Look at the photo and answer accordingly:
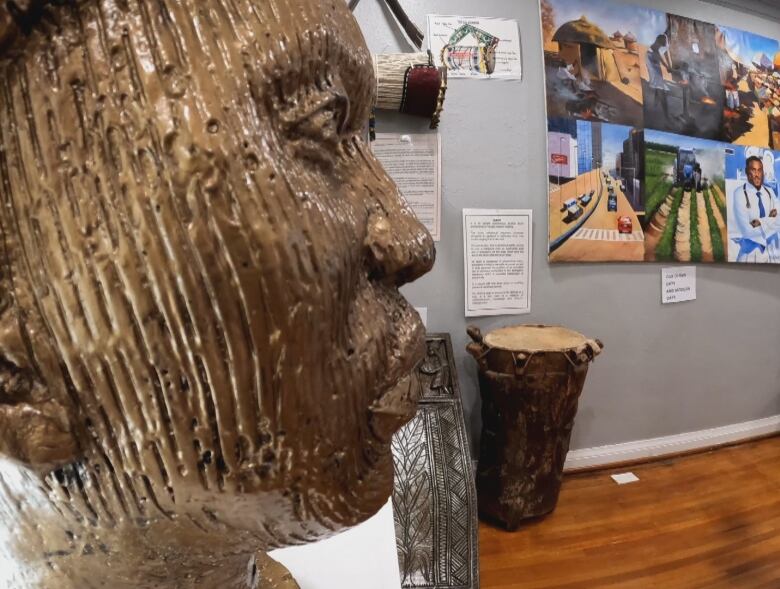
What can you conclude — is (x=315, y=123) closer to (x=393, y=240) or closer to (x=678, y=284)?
(x=393, y=240)

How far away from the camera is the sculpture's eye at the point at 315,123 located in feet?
1.19

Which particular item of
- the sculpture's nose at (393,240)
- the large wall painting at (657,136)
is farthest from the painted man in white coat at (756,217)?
the sculpture's nose at (393,240)

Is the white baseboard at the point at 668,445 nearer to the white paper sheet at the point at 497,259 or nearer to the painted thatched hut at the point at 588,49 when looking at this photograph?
the white paper sheet at the point at 497,259

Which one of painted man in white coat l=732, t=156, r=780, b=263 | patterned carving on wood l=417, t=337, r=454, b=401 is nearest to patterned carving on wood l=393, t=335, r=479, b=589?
patterned carving on wood l=417, t=337, r=454, b=401

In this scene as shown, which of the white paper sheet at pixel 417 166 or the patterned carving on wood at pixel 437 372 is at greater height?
the white paper sheet at pixel 417 166

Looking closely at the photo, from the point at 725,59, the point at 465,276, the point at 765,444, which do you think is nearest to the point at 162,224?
the point at 465,276

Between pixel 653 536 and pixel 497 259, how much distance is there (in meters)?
0.98

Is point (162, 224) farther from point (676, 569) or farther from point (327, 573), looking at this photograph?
point (676, 569)

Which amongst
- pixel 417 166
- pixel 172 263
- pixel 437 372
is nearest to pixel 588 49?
pixel 417 166

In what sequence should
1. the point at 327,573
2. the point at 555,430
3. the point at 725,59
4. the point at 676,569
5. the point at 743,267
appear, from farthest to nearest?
the point at 743,267 < the point at 725,59 < the point at 555,430 < the point at 676,569 < the point at 327,573

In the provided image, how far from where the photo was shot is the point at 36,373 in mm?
343

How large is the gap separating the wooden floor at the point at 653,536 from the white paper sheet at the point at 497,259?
708mm

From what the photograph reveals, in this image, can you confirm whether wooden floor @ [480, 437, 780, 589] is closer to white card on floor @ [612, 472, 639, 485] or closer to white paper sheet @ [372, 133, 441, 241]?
white card on floor @ [612, 472, 639, 485]

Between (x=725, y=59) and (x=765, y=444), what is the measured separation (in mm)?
1614
